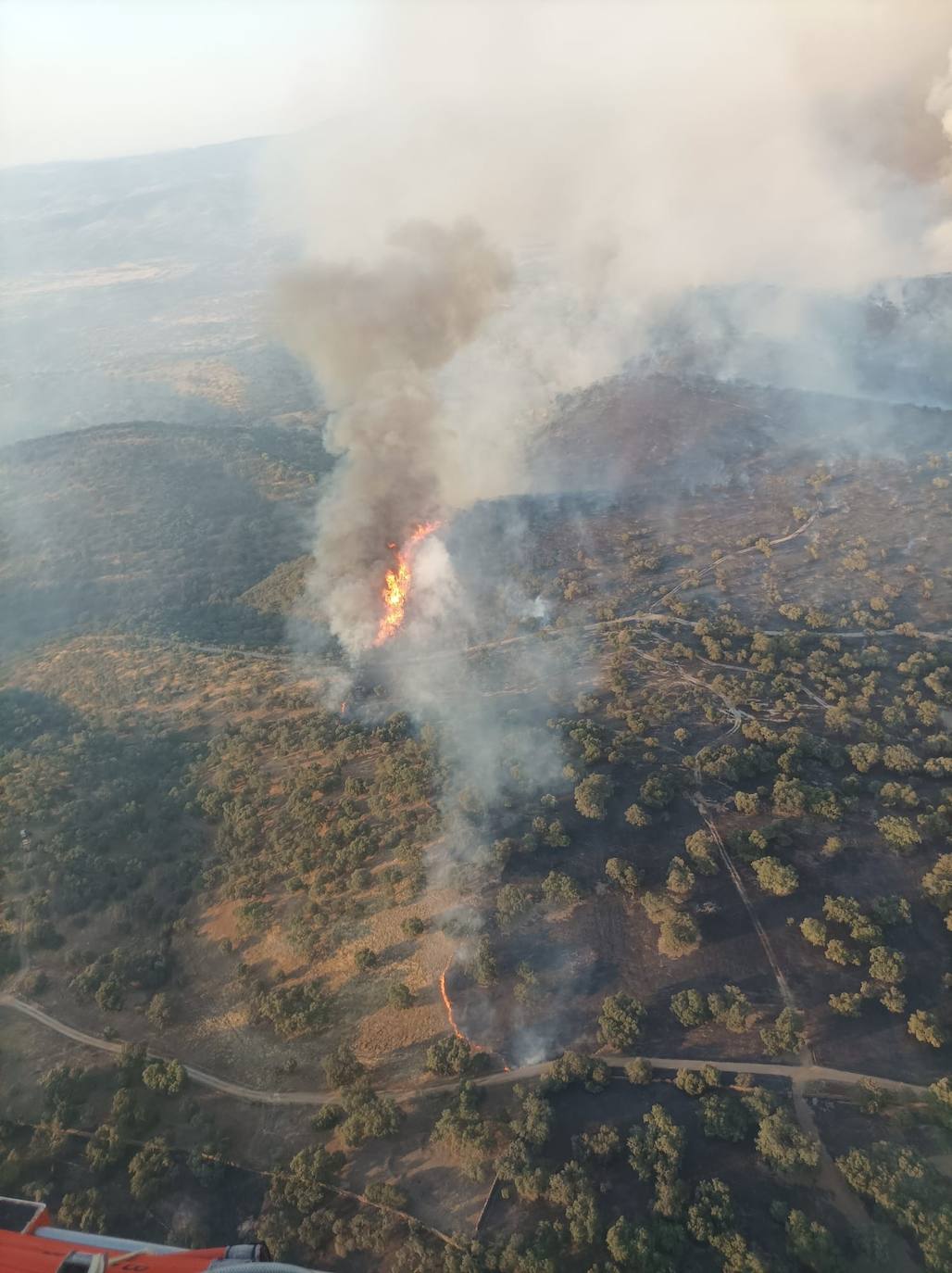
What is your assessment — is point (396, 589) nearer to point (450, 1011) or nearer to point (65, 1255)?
point (450, 1011)

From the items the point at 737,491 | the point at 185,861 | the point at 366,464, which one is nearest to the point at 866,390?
the point at 737,491

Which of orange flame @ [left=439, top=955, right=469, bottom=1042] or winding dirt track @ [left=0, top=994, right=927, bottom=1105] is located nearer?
winding dirt track @ [left=0, top=994, right=927, bottom=1105]

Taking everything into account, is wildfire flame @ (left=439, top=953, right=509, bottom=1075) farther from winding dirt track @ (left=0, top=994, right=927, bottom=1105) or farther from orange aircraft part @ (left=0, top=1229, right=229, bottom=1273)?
orange aircraft part @ (left=0, top=1229, right=229, bottom=1273)

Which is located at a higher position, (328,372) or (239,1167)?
(328,372)

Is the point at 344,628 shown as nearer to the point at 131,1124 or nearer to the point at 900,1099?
the point at 131,1124

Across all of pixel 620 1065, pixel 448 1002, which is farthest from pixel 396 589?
pixel 620 1065

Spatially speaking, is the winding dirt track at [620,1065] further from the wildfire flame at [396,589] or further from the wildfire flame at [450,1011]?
the wildfire flame at [396,589]

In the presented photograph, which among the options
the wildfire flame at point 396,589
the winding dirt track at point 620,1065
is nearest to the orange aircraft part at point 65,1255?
the winding dirt track at point 620,1065

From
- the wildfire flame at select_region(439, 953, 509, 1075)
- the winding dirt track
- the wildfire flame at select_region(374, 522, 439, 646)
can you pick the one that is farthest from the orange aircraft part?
the wildfire flame at select_region(374, 522, 439, 646)
